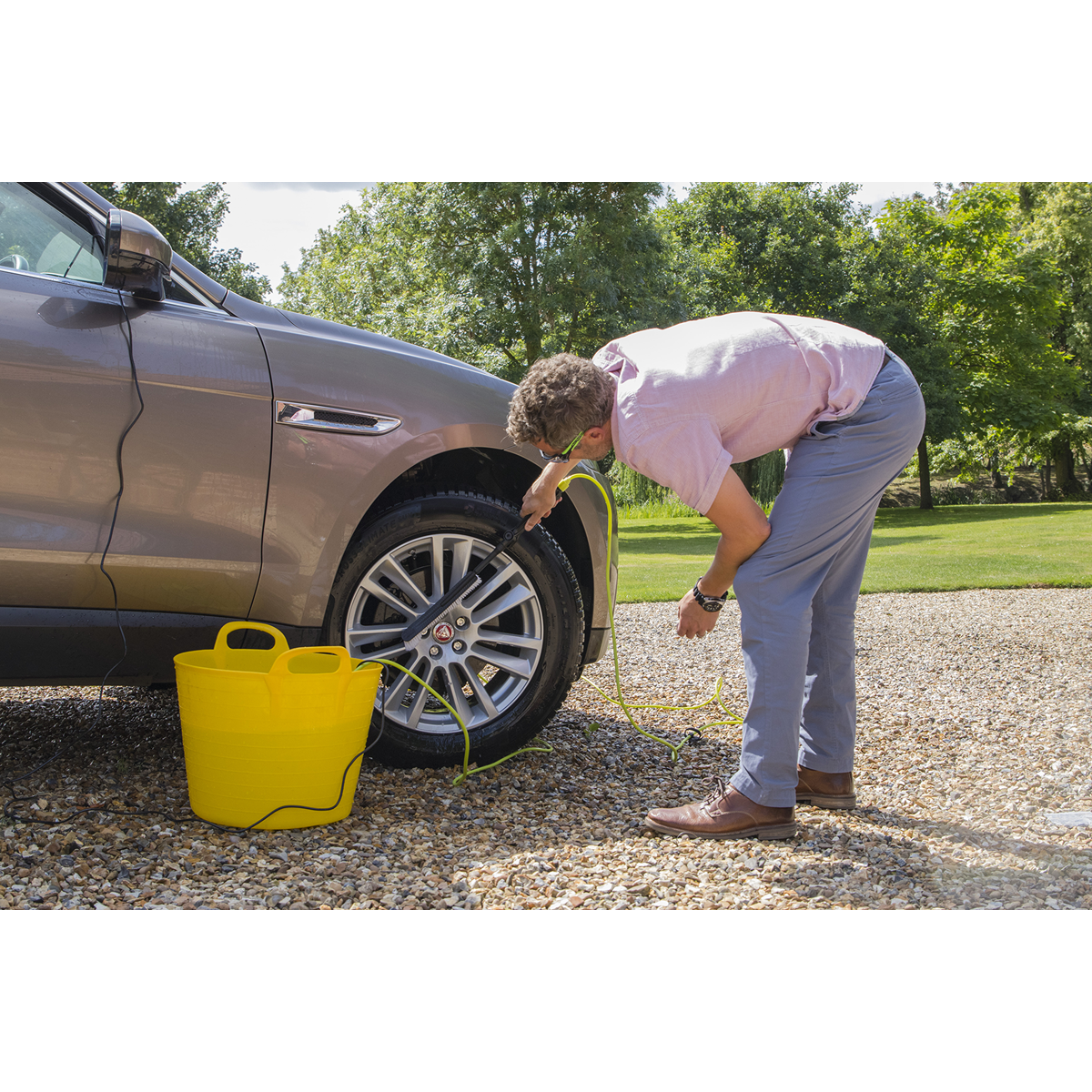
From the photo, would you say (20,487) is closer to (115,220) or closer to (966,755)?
(115,220)

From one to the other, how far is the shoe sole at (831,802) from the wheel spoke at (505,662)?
2.86ft

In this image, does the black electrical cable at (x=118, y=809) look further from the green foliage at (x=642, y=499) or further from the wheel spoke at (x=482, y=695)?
the green foliage at (x=642, y=499)

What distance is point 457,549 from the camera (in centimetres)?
268

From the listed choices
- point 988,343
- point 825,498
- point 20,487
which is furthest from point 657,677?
point 988,343

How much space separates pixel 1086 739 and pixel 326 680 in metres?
2.70

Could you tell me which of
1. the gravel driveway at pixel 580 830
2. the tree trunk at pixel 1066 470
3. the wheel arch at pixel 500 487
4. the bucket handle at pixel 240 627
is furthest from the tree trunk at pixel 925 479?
the bucket handle at pixel 240 627

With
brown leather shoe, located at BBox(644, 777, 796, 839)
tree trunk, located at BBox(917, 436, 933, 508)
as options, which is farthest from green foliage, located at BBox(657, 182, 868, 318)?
brown leather shoe, located at BBox(644, 777, 796, 839)

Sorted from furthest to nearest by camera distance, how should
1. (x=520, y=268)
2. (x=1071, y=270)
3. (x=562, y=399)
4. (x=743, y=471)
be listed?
(x=1071, y=270) → (x=520, y=268) → (x=743, y=471) → (x=562, y=399)

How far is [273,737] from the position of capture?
2213 mm

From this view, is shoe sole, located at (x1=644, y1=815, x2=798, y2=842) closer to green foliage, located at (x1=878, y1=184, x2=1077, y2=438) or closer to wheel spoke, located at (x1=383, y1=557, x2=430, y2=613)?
wheel spoke, located at (x1=383, y1=557, x2=430, y2=613)

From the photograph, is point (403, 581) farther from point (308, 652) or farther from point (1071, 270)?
point (1071, 270)

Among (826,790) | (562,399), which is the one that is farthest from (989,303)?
(562,399)

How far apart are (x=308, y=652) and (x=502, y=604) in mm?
570

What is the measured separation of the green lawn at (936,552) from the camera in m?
8.62
